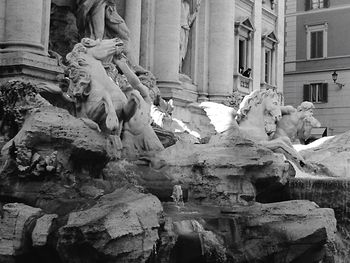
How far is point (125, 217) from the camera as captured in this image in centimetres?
612

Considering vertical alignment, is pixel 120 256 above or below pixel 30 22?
below

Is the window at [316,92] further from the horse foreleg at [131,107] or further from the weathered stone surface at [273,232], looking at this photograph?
the weathered stone surface at [273,232]

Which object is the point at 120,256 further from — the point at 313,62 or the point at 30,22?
the point at 313,62

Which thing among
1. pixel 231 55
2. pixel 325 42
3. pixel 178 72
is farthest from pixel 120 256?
pixel 325 42

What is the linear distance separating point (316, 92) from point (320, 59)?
4.94 feet

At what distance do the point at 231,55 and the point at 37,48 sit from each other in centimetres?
837

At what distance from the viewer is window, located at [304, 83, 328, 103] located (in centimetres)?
2969

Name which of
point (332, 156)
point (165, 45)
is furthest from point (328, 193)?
point (165, 45)

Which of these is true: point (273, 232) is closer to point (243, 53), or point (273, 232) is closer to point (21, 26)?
point (21, 26)

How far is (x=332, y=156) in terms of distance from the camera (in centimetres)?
1434

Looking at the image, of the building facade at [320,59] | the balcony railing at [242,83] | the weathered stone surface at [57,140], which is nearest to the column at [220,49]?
the balcony railing at [242,83]

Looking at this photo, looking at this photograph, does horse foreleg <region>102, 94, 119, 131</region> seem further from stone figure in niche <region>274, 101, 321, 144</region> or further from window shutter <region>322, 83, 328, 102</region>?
window shutter <region>322, 83, 328, 102</region>

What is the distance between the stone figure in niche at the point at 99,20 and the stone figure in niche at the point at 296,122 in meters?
3.59

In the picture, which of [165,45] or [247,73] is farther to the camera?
[247,73]
